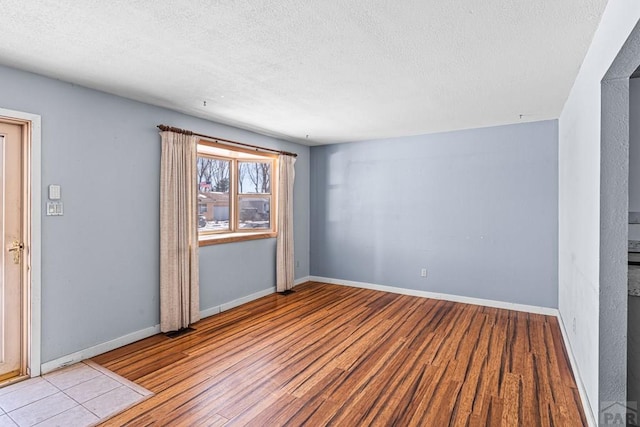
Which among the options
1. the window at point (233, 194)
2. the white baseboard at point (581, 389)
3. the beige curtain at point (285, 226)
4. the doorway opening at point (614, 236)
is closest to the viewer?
the doorway opening at point (614, 236)

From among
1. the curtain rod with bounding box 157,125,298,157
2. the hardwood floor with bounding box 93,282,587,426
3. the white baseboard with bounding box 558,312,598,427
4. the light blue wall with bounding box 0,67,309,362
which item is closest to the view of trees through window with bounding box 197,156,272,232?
the curtain rod with bounding box 157,125,298,157

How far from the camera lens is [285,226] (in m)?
5.30

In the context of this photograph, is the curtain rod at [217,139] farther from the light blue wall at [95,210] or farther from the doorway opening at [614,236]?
the doorway opening at [614,236]

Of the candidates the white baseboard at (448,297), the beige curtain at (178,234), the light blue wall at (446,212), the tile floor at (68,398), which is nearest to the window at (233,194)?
the beige curtain at (178,234)

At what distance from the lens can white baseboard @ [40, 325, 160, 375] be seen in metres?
2.81

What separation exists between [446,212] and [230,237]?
3.07 metres

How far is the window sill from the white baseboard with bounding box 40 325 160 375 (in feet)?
3.65

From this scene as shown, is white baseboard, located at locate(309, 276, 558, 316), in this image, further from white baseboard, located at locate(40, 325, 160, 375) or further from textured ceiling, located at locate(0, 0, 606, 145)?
white baseboard, located at locate(40, 325, 160, 375)

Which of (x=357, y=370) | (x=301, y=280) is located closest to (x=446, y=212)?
(x=301, y=280)

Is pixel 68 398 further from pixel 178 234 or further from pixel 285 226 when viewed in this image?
pixel 285 226

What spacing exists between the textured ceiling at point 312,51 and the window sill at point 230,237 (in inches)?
62.5

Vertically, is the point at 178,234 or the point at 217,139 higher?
the point at 217,139

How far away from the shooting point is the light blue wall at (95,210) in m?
2.79

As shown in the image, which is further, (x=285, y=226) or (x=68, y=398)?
(x=285, y=226)
